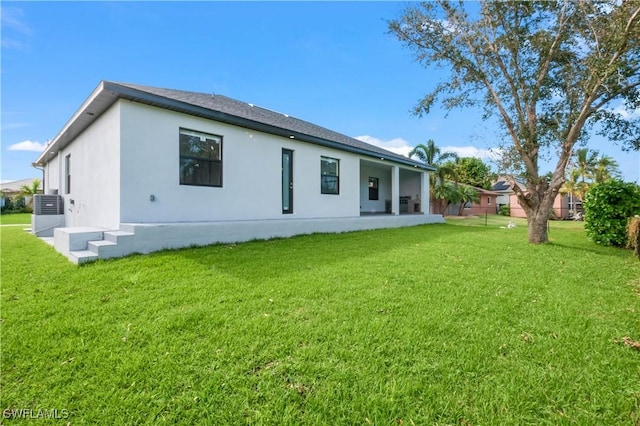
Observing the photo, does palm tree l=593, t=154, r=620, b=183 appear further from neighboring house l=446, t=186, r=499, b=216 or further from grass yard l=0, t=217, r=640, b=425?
grass yard l=0, t=217, r=640, b=425

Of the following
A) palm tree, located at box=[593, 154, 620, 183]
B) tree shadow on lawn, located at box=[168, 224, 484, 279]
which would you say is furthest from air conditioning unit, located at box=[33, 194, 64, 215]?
palm tree, located at box=[593, 154, 620, 183]

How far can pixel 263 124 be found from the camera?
8.48m

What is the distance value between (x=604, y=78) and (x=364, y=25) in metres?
7.39

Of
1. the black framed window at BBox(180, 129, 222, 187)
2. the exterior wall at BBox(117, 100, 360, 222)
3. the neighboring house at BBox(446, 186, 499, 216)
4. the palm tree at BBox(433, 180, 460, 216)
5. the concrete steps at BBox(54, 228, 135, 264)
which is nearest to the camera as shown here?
the concrete steps at BBox(54, 228, 135, 264)

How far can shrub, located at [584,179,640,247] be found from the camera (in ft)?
28.4

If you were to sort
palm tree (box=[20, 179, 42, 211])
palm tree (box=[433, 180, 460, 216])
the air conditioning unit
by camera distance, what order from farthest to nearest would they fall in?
palm tree (box=[20, 179, 42, 211])
palm tree (box=[433, 180, 460, 216])
the air conditioning unit

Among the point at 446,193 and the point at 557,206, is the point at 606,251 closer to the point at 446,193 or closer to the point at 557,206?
the point at 446,193

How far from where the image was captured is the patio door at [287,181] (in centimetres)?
946

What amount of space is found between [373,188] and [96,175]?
1279 centimetres

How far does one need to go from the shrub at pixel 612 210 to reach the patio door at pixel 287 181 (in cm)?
975

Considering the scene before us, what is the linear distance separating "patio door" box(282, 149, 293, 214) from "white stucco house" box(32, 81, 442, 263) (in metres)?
0.03

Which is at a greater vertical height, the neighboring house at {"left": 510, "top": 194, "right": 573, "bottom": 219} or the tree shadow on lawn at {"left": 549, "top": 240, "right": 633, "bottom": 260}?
the neighboring house at {"left": 510, "top": 194, "right": 573, "bottom": 219}

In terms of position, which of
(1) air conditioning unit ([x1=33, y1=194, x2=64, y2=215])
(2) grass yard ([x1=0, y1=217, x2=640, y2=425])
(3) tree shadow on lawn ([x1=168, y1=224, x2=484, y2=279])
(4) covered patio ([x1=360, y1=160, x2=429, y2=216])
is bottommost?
(2) grass yard ([x1=0, y1=217, x2=640, y2=425])

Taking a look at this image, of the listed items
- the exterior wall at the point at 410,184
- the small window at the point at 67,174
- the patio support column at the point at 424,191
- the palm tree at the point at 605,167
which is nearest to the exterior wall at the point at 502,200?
the palm tree at the point at 605,167
